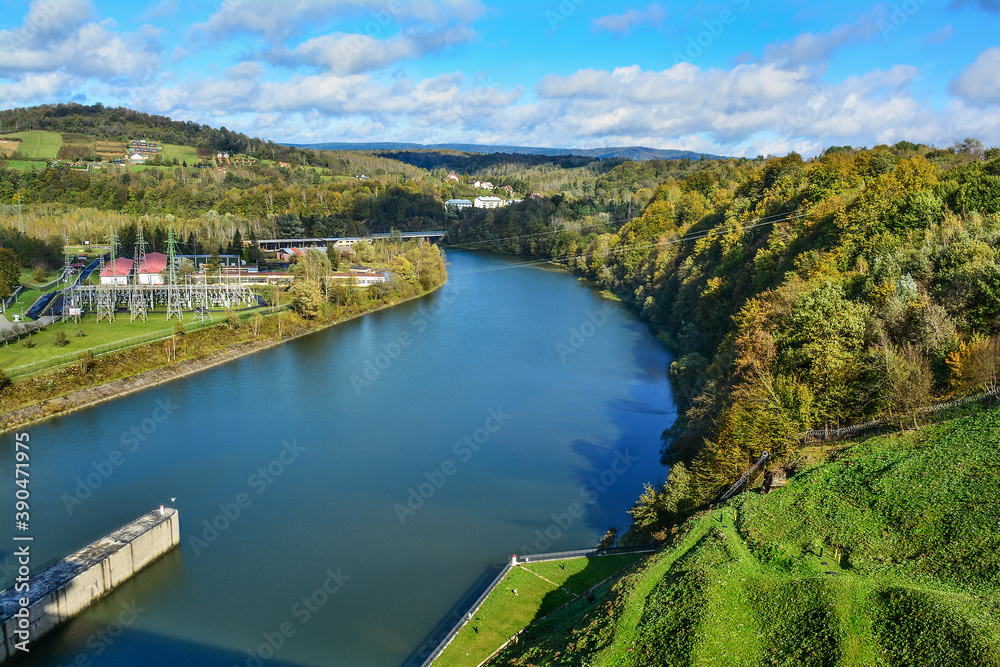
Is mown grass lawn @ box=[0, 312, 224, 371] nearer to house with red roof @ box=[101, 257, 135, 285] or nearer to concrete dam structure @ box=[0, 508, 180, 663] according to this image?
house with red roof @ box=[101, 257, 135, 285]

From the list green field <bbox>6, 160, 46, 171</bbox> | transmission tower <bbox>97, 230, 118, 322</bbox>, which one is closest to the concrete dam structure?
transmission tower <bbox>97, 230, 118, 322</bbox>

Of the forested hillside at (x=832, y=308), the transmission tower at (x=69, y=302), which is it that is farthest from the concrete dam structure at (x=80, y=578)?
the transmission tower at (x=69, y=302)

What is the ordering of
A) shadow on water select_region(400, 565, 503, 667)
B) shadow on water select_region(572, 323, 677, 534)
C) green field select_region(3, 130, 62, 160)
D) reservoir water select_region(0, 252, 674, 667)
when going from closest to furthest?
shadow on water select_region(400, 565, 503, 667) → reservoir water select_region(0, 252, 674, 667) → shadow on water select_region(572, 323, 677, 534) → green field select_region(3, 130, 62, 160)

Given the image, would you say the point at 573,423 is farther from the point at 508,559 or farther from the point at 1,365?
the point at 1,365

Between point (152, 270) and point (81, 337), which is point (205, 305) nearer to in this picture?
point (152, 270)

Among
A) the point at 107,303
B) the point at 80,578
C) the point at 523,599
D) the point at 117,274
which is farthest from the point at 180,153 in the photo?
the point at 523,599

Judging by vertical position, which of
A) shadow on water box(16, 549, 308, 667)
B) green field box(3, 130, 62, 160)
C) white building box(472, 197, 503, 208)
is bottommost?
shadow on water box(16, 549, 308, 667)
